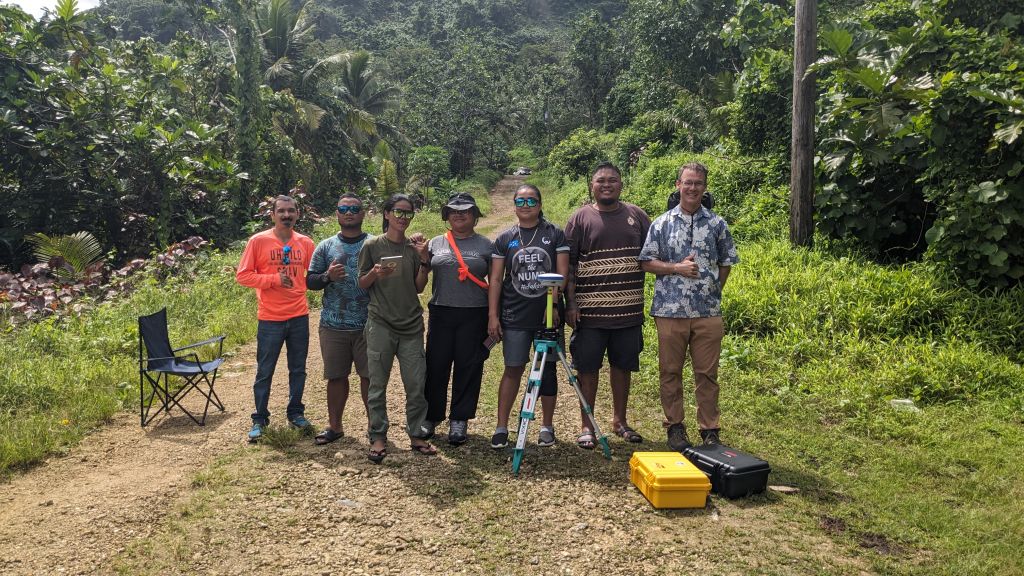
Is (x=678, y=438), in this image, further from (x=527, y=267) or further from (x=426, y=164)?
(x=426, y=164)

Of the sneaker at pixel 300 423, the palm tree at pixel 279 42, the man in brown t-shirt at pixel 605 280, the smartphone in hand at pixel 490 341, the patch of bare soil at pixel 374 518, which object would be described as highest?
the palm tree at pixel 279 42

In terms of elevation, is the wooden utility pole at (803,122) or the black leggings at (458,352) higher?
the wooden utility pole at (803,122)

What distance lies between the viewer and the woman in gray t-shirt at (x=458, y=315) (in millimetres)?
4355

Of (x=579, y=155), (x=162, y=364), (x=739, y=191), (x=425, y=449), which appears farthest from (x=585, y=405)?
(x=579, y=155)

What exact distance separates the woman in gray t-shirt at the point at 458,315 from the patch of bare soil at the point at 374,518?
303mm

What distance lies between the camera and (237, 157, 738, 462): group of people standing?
4.25 m

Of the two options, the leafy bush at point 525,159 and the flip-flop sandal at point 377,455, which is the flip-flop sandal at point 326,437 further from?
the leafy bush at point 525,159

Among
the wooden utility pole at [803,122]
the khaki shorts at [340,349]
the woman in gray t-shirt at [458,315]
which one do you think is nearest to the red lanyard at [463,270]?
the woman in gray t-shirt at [458,315]

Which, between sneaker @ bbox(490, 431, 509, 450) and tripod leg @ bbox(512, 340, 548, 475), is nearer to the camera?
tripod leg @ bbox(512, 340, 548, 475)

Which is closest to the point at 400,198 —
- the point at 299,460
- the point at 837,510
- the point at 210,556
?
the point at 299,460

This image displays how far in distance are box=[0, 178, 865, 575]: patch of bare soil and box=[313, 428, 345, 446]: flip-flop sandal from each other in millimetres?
57

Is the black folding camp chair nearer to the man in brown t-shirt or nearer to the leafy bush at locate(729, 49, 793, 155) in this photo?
the man in brown t-shirt

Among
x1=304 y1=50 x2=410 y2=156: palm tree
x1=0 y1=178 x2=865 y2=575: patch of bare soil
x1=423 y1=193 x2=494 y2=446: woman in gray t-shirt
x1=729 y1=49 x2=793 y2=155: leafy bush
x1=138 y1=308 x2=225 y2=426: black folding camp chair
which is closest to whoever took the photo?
x1=0 y1=178 x2=865 y2=575: patch of bare soil

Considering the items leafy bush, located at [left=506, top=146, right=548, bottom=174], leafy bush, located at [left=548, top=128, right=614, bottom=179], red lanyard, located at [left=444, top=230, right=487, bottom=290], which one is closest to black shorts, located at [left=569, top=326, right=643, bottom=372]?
red lanyard, located at [left=444, top=230, right=487, bottom=290]
